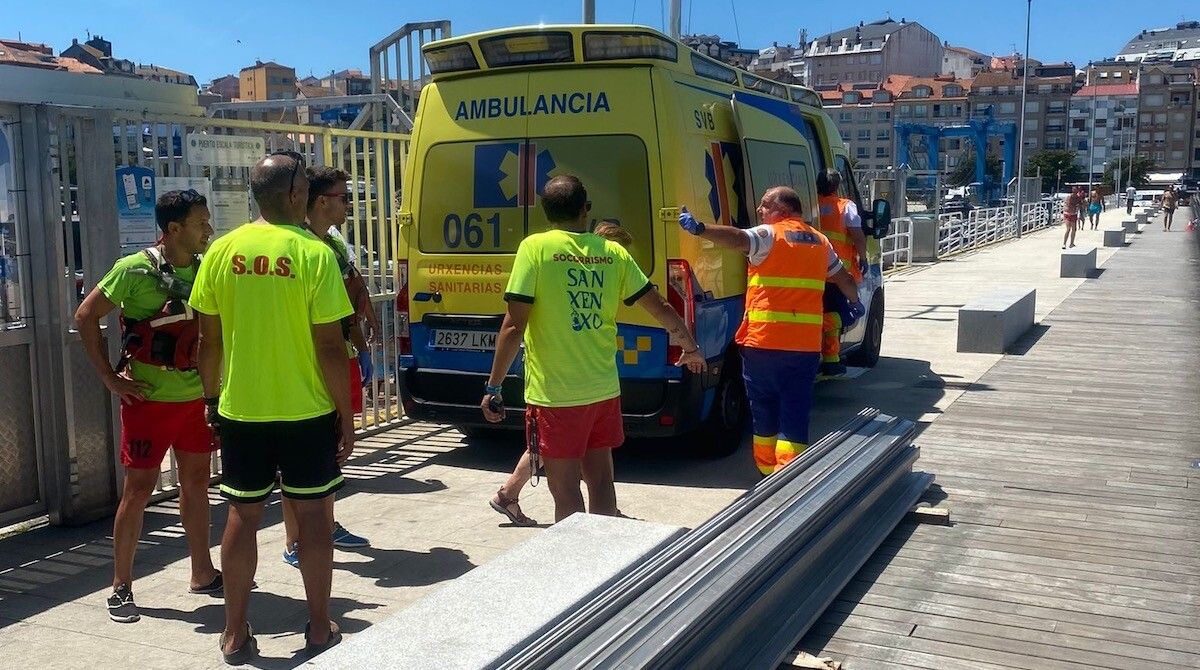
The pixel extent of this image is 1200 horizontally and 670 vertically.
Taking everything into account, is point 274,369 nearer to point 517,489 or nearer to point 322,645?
point 322,645

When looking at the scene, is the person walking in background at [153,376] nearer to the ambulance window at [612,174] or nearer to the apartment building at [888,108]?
the ambulance window at [612,174]

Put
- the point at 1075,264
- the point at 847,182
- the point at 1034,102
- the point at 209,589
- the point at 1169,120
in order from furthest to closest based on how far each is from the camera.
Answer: the point at 1169,120 < the point at 1034,102 < the point at 1075,264 < the point at 847,182 < the point at 209,589

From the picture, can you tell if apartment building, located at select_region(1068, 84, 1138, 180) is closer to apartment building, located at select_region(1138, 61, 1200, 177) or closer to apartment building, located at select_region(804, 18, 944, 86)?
apartment building, located at select_region(1138, 61, 1200, 177)

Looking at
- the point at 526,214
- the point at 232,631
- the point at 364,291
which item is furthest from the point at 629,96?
the point at 232,631

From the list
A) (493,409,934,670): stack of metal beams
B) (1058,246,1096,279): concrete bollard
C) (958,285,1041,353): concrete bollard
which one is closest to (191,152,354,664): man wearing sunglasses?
(493,409,934,670): stack of metal beams

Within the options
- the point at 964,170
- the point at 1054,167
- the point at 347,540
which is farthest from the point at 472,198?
the point at 1054,167

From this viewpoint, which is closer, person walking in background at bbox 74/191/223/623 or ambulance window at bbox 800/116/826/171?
person walking in background at bbox 74/191/223/623

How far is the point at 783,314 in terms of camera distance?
579 centimetres

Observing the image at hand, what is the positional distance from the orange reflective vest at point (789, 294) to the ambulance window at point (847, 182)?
153 inches

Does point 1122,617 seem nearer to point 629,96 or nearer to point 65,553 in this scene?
point 629,96

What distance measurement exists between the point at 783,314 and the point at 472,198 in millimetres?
2066

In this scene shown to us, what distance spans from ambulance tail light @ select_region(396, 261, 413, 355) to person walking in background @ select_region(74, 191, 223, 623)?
232 cm

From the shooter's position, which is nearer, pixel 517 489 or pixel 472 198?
pixel 517 489

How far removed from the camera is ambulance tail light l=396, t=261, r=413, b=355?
22.7 feet
